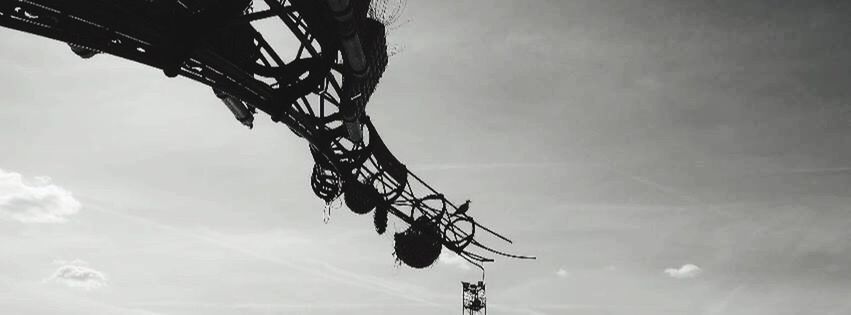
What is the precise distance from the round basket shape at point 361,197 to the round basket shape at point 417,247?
74 cm

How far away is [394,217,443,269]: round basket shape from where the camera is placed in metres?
8.84

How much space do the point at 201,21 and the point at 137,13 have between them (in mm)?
441

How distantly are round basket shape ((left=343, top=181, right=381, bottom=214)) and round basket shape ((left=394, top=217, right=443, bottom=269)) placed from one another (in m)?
0.74

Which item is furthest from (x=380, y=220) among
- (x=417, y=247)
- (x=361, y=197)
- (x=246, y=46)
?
(x=246, y=46)

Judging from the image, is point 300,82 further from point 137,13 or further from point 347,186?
point 347,186

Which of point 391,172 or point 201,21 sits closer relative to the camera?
point 201,21

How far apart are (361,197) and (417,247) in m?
1.28

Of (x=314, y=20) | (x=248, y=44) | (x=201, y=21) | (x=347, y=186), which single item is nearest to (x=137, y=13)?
(x=201, y=21)

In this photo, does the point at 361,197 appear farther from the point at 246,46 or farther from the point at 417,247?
the point at 246,46

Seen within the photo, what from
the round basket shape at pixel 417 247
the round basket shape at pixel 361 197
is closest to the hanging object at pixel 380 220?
the round basket shape at pixel 361 197

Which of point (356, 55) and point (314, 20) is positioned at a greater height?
point (314, 20)

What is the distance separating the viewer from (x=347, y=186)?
870 cm

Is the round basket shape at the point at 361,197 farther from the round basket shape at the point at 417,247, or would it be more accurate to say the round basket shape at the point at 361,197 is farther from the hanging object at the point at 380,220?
the round basket shape at the point at 417,247

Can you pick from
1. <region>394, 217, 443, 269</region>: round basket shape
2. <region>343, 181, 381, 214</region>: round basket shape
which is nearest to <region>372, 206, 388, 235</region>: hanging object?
<region>343, 181, 381, 214</region>: round basket shape
